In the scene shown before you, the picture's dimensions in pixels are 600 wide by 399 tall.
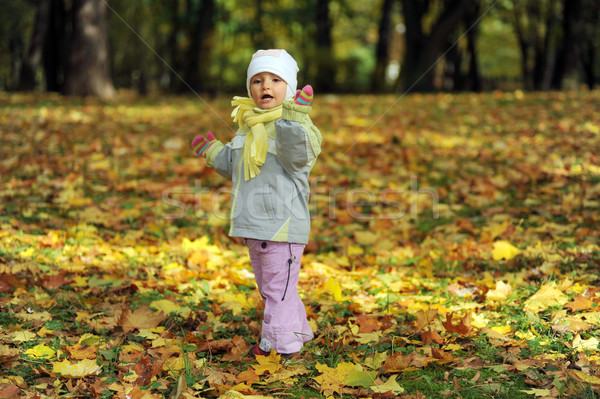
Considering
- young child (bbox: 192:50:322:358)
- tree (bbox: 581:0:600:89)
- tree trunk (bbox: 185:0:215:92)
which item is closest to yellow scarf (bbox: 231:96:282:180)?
young child (bbox: 192:50:322:358)

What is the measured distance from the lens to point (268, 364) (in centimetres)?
280

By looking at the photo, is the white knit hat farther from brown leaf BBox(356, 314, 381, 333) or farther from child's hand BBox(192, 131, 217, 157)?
brown leaf BBox(356, 314, 381, 333)

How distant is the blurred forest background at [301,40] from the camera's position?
42.5 ft

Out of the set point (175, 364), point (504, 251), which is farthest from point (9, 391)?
point (504, 251)

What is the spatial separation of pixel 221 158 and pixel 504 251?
7.39 ft

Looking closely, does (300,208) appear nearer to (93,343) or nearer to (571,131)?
(93,343)

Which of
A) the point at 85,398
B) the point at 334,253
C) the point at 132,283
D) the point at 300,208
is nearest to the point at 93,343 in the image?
the point at 85,398

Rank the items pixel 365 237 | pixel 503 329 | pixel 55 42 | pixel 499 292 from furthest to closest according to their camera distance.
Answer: pixel 55 42
pixel 365 237
pixel 499 292
pixel 503 329

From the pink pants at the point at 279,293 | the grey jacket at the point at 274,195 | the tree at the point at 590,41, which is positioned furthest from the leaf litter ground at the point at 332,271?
the tree at the point at 590,41

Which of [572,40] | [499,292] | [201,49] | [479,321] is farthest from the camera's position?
[201,49]

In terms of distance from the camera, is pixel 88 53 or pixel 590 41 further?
pixel 590 41

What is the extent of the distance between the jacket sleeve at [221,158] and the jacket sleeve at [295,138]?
1.21 feet

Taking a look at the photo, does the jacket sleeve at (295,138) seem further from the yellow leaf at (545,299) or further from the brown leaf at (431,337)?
the yellow leaf at (545,299)

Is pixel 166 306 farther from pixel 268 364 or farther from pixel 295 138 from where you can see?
pixel 295 138
